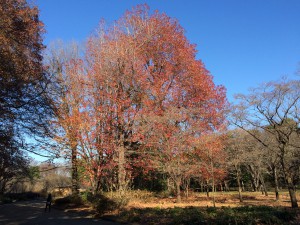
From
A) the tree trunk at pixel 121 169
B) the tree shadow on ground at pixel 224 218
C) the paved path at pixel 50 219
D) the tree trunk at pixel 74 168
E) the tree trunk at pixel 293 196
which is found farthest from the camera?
the tree trunk at pixel 74 168

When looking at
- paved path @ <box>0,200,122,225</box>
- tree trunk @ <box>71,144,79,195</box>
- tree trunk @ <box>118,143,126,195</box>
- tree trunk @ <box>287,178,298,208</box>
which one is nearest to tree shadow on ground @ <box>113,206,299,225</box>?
paved path @ <box>0,200,122,225</box>

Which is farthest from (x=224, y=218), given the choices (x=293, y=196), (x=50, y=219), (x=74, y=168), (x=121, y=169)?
(x=74, y=168)

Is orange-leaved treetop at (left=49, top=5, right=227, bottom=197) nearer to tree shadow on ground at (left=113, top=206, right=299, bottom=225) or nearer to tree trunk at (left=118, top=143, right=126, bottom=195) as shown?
tree trunk at (left=118, top=143, right=126, bottom=195)

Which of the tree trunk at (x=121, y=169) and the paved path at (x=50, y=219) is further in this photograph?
the tree trunk at (x=121, y=169)

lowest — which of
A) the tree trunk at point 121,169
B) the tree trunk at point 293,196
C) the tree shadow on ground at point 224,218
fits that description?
the tree shadow on ground at point 224,218

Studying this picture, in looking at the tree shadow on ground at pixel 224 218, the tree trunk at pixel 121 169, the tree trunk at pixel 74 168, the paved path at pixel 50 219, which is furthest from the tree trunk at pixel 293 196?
the tree trunk at pixel 74 168

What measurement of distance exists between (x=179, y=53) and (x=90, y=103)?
349 inches

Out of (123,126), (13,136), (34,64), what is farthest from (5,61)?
(123,126)

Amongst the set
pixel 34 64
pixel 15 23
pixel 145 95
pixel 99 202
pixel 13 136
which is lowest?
pixel 99 202

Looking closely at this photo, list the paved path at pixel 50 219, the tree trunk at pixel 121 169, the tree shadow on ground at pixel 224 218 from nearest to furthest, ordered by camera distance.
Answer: the tree shadow on ground at pixel 224 218 → the paved path at pixel 50 219 → the tree trunk at pixel 121 169

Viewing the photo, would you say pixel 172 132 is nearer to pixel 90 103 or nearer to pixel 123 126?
pixel 123 126

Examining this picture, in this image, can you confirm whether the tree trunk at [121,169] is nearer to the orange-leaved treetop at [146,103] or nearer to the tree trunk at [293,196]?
the orange-leaved treetop at [146,103]

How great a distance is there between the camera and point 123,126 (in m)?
18.4

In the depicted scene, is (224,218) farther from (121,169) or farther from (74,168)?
(74,168)
